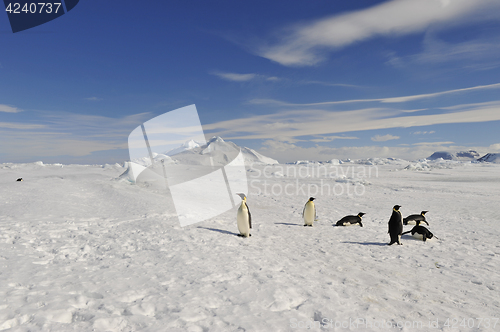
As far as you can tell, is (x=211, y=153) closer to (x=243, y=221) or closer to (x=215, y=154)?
(x=215, y=154)

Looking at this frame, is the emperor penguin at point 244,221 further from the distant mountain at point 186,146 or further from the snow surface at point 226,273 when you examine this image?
the distant mountain at point 186,146

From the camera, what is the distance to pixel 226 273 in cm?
540

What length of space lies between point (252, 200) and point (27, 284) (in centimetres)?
1317

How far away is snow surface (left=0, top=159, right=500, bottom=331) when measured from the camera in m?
3.85

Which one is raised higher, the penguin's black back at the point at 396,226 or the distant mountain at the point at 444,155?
the penguin's black back at the point at 396,226

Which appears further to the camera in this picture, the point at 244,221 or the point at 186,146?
the point at 186,146

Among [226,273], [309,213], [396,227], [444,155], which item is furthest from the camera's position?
[444,155]

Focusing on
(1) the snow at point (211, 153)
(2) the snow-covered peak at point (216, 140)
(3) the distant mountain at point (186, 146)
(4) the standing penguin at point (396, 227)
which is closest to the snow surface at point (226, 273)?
(4) the standing penguin at point (396, 227)

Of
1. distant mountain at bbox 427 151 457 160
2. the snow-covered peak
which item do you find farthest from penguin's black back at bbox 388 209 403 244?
distant mountain at bbox 427 151 457 160

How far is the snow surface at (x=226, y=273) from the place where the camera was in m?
3.85

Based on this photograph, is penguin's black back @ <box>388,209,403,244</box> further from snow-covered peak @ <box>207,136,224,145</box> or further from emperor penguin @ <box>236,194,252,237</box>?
snow-covered peak @ <box>207,136,224,145</box>

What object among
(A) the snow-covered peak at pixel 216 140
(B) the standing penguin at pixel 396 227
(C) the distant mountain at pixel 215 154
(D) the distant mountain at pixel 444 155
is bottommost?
(D) the distant mountain at pixel 444 155

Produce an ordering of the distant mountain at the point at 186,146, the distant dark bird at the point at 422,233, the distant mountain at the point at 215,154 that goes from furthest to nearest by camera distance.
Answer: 1. the distant mountain at the point at 186,146
2. the distant mountain at the point at 215,154
3. the distant dark bird at the point at 422,233

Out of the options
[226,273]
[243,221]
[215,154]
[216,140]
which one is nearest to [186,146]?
[216,140]
